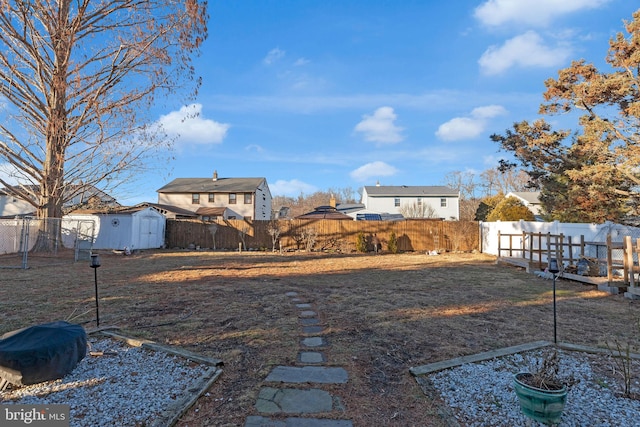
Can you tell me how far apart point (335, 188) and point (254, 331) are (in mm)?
50208

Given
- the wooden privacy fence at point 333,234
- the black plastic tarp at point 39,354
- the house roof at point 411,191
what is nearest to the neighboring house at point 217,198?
the wooden privacy fence at point 333,234

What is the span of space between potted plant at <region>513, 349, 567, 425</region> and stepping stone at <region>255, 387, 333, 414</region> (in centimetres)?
128

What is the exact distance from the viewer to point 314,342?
12.0ft

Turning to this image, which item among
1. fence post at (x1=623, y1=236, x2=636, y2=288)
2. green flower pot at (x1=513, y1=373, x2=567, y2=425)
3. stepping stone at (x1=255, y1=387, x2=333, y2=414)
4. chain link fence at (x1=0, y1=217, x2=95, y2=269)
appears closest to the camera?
green flower pot at (x1=513, y1=373, x2=567, y2=425)

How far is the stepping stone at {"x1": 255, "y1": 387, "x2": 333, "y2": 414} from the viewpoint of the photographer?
227 cm

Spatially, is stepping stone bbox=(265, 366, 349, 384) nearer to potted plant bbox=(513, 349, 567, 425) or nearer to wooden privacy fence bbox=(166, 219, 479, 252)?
potted plant bbox=(513, 349, 567, 425)

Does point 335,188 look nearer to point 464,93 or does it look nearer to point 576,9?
point 464,93

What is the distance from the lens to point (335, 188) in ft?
176

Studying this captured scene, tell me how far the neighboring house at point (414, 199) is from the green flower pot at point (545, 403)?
32.2m

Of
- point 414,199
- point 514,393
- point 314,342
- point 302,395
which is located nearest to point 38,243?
point 314,342

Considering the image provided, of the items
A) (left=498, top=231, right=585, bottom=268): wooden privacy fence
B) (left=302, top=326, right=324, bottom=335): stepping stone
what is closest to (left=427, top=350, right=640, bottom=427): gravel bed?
(left=302, top=326, right=324, bottom=335): stepping stone

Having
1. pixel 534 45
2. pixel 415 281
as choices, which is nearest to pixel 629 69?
pixel 534 45

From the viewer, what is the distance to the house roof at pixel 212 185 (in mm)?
28562

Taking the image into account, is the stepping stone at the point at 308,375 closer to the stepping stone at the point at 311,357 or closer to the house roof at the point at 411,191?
the stepping stone at the point at 311,357
